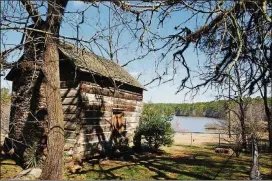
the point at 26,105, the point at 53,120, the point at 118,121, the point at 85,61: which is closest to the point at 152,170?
the point at 53,120

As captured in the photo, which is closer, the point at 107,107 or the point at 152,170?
the point at 152,170

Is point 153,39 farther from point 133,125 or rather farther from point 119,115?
point 133,125

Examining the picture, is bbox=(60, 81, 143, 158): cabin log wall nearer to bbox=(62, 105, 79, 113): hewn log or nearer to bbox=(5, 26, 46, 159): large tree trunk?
bbox=(62, 105, 79, 113): hewn log

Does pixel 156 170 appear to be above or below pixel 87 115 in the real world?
below

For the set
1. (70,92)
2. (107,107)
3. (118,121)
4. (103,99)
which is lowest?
(118,121)

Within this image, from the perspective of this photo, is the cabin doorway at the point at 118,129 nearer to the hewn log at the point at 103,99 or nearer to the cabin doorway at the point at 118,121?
the cabin doorway at the point at 118,121

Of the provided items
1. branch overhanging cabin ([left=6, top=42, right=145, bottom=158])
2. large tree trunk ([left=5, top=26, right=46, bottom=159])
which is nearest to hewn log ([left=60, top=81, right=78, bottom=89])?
branch overhanging cabin ([left=6, top=42, right=145, bottom=158])

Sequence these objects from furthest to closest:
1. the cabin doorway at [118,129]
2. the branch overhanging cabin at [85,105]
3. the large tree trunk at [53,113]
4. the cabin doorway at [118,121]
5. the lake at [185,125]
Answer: the lake at [185,125] → the cabin doorway at [118,121] → the cabin doorway at [118,129] → the branch overhanging cabin at [85,105] → the large tree trunk at [53,113]

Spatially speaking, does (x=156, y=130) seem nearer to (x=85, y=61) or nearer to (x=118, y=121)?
(x=118, y=121)

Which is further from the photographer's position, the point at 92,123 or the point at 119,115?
the point at 119,115

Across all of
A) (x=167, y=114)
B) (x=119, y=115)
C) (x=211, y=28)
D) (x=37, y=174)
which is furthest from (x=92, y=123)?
(x=211, y=28)

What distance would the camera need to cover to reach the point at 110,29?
28.7 feet

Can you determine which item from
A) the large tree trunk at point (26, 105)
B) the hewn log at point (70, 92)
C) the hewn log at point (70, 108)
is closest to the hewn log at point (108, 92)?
the hewn log at point (70, 92)

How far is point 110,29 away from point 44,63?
2.54 meters
